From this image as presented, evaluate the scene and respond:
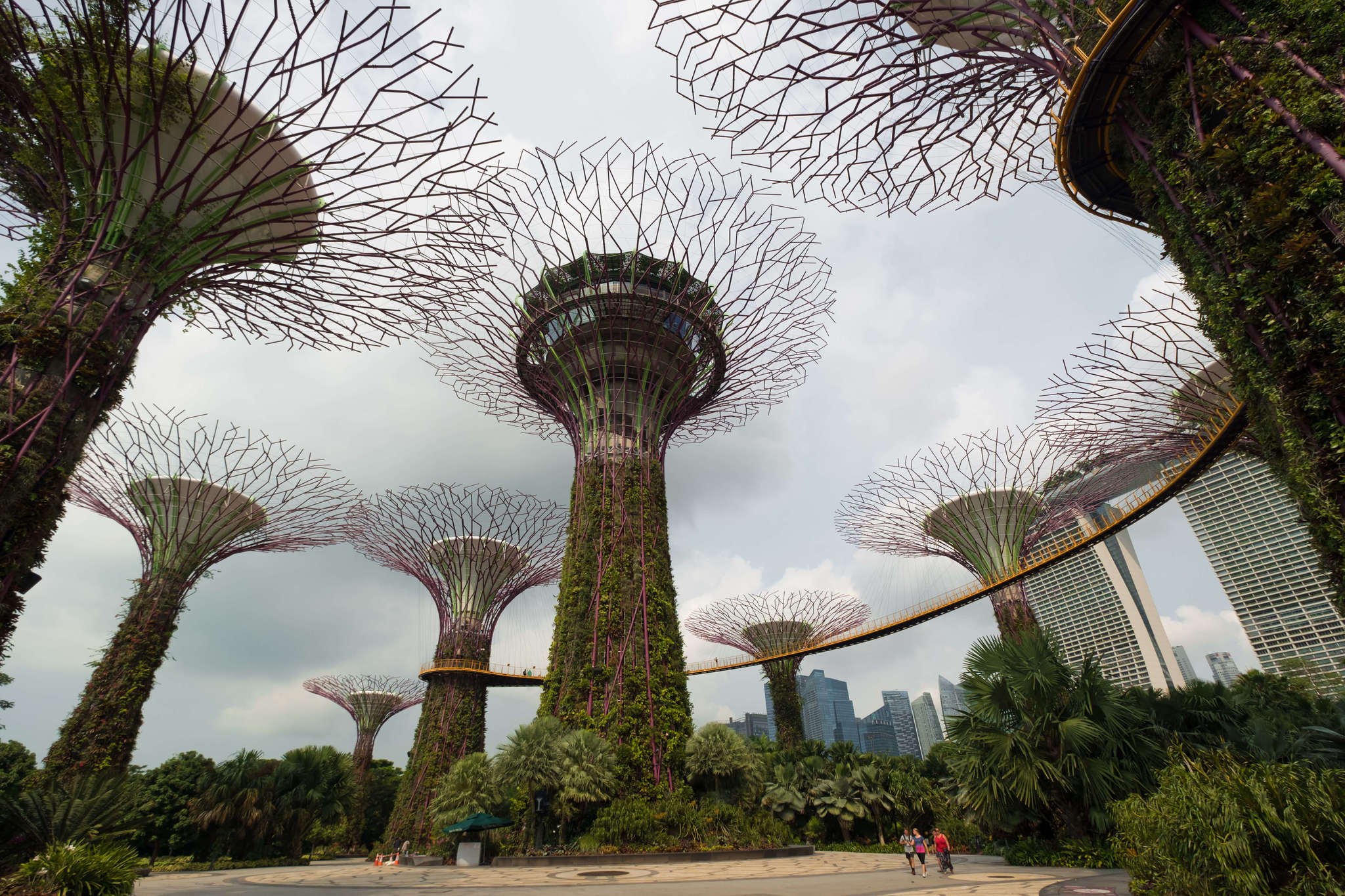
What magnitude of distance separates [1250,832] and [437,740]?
30.6 metres

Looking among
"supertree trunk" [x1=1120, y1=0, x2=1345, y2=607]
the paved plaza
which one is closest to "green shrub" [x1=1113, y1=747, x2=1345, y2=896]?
the paved plaza

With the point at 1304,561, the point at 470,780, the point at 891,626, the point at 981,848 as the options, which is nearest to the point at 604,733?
the point at 470,780

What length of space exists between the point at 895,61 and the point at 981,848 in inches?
809

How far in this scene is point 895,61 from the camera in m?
7.88

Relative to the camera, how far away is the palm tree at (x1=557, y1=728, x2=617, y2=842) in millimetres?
16156

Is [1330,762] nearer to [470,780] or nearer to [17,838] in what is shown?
[17,838]

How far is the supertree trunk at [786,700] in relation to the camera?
116ft

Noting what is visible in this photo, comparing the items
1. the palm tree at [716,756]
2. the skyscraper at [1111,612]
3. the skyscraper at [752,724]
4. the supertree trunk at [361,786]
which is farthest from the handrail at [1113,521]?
the skyscraper at [752,724]

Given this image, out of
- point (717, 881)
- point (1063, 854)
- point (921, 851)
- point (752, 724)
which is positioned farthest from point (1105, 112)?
point (752, 724)

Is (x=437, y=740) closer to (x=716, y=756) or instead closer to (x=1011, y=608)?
(x=716, y=756)

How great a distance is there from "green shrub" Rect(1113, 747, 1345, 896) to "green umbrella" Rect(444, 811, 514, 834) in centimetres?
1495

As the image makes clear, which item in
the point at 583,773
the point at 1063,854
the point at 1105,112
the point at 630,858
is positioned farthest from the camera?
the point at 583,773

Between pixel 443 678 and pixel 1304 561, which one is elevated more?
pixel 1304 561

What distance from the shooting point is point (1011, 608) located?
2753 cm
